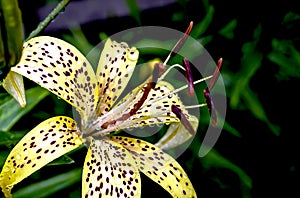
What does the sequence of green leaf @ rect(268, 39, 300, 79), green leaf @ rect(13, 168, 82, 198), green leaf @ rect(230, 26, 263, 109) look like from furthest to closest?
green leaf @ rect(268, 39, 300, 79)
green leaf @ rect(230, 26, 263, 109)
green leaf @ rect(13, 168, 82, 198)

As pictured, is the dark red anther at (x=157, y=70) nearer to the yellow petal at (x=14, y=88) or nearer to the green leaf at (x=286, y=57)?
the yellow petal at (x=14, y=88)

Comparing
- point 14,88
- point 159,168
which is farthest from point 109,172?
point 14,88

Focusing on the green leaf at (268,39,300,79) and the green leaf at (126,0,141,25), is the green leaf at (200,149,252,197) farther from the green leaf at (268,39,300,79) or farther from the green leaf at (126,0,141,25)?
the green leaf at (126,0,141,25)

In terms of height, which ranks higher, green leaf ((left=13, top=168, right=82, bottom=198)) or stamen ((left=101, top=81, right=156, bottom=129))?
stamen ((left=101, top=81, right=156, bottom=129))

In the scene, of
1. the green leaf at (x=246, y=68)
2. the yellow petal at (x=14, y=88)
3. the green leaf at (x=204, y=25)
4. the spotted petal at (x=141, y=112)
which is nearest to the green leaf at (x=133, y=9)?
the green leaf at (x=204, y=25)

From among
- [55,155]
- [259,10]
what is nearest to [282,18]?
[259,10]

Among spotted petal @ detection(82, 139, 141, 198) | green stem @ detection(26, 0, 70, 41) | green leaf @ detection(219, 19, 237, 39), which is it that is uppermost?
green stem @ detection(26, 0, 70, 41)

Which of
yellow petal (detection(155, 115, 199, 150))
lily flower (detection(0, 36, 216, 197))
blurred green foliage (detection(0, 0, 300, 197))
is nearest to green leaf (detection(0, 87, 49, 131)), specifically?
lily flower (detection(0, 36, 216, 197))
